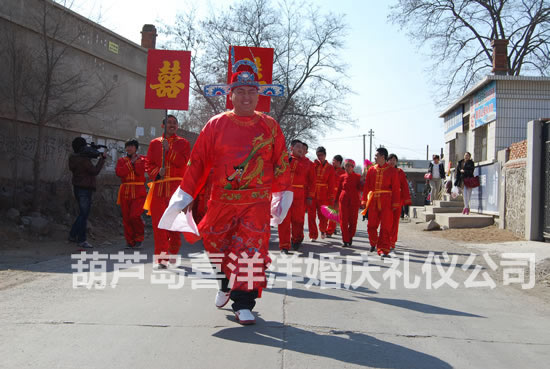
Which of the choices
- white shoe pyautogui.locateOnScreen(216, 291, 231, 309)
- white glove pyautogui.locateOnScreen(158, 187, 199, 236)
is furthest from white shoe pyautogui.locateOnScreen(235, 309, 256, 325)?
white glove pyautogui.locateOnScreen(158, 187, 199, 236)

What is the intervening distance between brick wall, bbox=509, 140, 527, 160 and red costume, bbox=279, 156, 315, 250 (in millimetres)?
5405

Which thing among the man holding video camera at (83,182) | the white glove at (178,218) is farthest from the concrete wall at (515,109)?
the white glove at (178,218)

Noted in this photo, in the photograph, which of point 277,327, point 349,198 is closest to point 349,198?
point 349,198

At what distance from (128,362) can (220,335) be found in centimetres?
83

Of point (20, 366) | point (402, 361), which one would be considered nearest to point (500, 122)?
point (402, 361)

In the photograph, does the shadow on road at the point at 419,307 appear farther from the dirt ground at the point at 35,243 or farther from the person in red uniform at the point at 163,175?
the dirt ground at the point at 35,243

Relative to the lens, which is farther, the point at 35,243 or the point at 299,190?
the point at 299,190

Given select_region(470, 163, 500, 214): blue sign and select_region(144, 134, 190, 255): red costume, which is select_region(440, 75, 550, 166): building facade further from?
select_region(144, 134, 190, 255): red costume

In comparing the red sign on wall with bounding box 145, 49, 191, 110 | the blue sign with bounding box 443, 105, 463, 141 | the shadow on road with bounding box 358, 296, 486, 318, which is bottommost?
the shadow on road with bounding box 358, 296, 486, 318

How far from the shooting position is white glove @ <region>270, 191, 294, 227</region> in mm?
4992

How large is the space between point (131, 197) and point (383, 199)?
174 inches

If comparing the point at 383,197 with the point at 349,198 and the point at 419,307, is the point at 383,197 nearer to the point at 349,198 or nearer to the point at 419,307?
the point at 349,198

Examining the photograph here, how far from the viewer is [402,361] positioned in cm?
348

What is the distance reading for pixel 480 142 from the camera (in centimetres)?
1916
